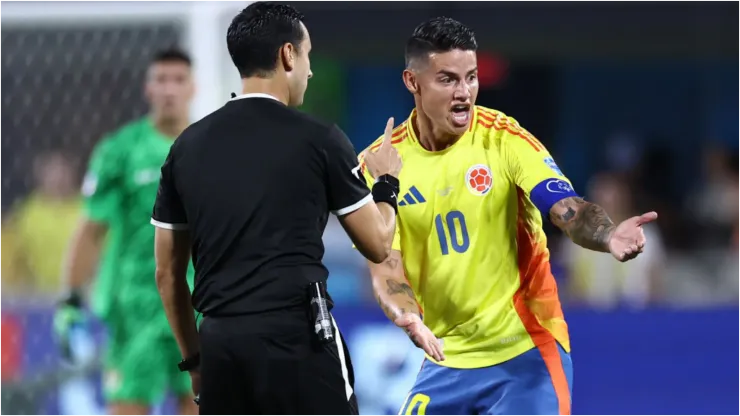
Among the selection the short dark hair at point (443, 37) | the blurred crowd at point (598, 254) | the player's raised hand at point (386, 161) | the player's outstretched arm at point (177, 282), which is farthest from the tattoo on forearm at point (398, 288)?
the blurred crowd at point (598, 254)

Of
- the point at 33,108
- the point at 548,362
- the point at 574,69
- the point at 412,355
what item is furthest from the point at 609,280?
the point at 574,69

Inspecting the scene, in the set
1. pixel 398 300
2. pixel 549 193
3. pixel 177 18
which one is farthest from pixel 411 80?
pixel 177 18

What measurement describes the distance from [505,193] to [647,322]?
4.92 m

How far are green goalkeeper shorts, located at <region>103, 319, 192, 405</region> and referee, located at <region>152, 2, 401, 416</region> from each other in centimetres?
301

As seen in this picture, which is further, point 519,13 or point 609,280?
point 519,13

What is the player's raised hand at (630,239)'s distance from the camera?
4.43m

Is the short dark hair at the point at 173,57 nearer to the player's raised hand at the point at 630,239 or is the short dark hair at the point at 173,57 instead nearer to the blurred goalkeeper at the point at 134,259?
the blurred goalkeeper at the point at 134,259

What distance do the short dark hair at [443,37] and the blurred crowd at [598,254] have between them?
4.57m

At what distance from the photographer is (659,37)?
1697 centimetres

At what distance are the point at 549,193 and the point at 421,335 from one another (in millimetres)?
756

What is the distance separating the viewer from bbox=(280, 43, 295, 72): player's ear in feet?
14.8

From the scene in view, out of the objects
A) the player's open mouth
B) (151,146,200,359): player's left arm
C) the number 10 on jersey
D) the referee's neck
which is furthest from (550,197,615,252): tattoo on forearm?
(151,146,200,359): player's left arm

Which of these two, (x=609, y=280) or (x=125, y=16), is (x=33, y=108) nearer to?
(x=125, y=16)

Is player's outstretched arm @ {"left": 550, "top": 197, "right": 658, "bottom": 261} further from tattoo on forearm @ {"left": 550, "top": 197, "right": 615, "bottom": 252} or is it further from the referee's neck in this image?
the referee's neck
